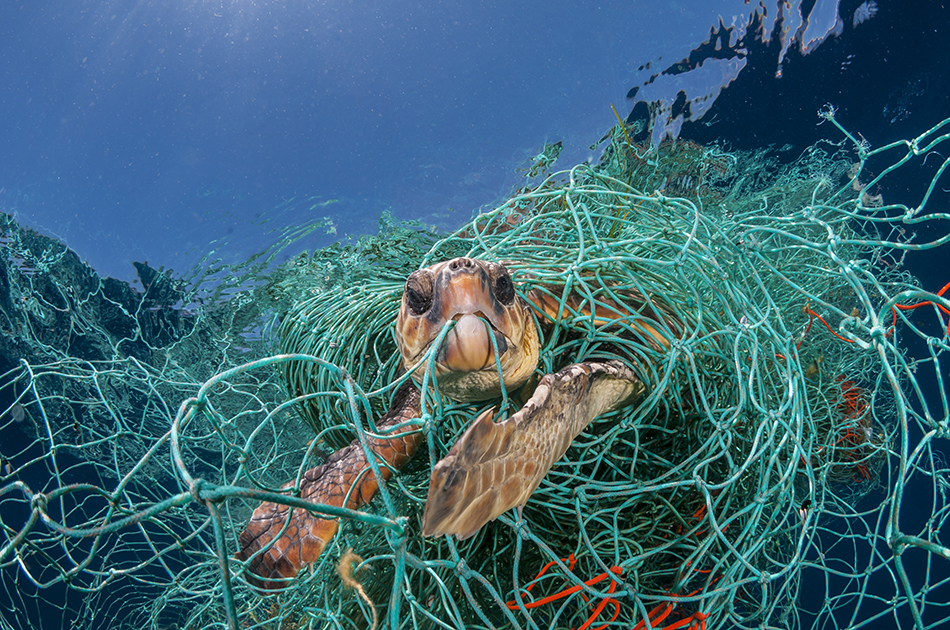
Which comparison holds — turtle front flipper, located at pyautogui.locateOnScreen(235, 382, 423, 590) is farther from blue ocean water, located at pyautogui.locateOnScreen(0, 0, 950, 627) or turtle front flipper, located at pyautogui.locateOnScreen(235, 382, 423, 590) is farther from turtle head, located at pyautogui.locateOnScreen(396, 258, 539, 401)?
blue ocean water, located at pyautogui.locateOnScreen(0, 0, 950, 627)

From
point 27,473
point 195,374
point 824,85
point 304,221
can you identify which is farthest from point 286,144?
point 27,473

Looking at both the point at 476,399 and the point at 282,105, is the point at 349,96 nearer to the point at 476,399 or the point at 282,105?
the point at 282,105

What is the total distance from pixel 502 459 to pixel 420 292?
55 cm

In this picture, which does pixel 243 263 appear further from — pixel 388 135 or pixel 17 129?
pixel 17 129

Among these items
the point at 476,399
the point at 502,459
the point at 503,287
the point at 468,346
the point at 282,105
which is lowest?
the point at 502,459

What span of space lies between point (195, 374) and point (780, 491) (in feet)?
15.6

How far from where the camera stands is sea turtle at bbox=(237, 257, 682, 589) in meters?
0.71

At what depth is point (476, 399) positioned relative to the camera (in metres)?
1.39

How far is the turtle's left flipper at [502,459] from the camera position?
65 cm

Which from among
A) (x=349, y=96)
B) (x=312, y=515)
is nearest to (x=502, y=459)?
(x=312, y=515)

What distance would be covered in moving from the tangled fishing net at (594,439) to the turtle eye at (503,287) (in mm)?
157

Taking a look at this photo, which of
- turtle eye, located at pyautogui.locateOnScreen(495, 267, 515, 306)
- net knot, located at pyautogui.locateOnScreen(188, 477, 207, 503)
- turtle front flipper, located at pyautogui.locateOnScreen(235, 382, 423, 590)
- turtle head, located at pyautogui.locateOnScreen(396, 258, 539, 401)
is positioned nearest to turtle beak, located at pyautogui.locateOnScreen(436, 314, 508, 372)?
turtle head, located at pyautogui.locateOnScreen(396, 258, 539, 401)

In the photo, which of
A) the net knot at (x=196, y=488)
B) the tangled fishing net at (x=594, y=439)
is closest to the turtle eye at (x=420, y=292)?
the tangled fishing net at (x=594, y=439)

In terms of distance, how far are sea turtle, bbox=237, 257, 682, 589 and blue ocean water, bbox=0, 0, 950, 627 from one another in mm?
3101
